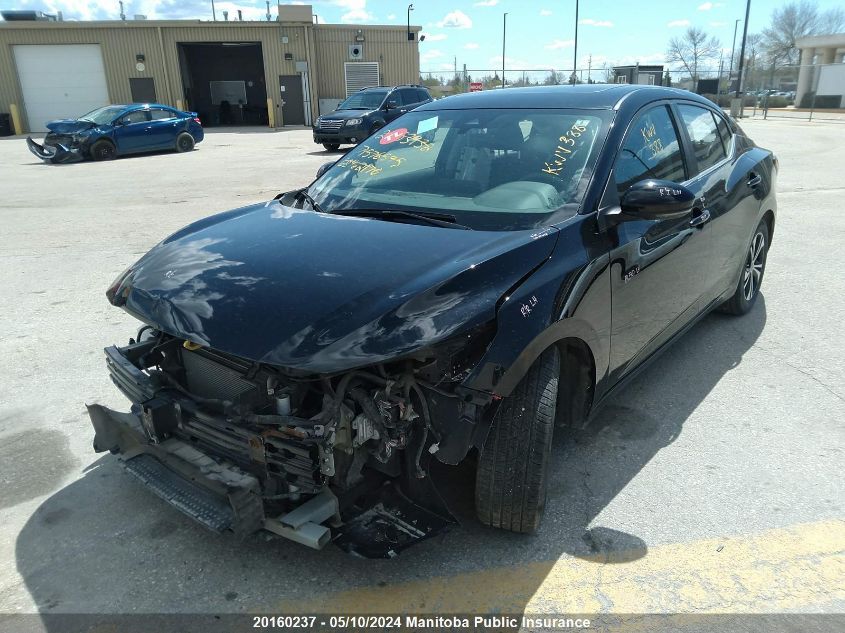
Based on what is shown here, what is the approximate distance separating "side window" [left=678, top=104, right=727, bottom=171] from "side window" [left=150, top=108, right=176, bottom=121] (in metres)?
18.9

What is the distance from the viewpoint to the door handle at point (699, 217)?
3635mm

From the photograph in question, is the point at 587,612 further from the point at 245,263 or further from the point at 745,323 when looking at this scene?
the point at 745,323

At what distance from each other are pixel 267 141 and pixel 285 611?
958 inches

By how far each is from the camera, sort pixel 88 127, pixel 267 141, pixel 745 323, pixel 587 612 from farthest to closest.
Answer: pixel 267 141 < pixel 88 127 < pixel 745 323 < pixel 587 612

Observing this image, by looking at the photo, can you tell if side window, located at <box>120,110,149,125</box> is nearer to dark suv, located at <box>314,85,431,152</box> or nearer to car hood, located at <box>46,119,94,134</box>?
car hood, located at <box>46,119,94,134</box>

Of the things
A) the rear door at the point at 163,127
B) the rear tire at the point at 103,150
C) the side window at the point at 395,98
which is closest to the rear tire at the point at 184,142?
the rear door at the point at 163,127

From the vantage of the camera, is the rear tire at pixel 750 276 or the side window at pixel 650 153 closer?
the side window at pixel 650 153

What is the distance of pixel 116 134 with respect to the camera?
731 inches

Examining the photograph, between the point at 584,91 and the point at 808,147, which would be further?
the point at 808,147

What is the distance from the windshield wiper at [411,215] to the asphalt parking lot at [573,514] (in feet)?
3.83

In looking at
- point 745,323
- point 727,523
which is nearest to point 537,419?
point 727,523

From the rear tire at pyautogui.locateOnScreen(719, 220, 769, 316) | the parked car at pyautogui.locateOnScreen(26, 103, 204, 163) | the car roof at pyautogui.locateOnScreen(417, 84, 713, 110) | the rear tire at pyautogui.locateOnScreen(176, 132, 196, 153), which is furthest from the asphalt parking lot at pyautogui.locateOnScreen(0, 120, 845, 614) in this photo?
the rear tire at pyautogui.locateOnScreen(176, 132, 196, 153)

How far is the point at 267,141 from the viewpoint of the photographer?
973 inches

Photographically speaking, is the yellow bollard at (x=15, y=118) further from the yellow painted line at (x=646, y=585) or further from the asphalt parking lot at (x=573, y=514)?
the yellow painted line at (x=646, y=585)
